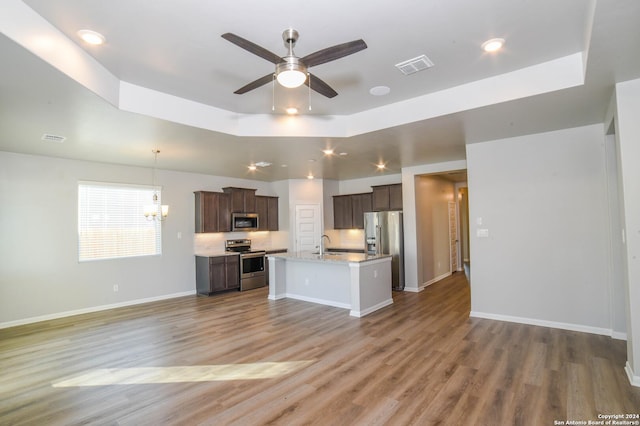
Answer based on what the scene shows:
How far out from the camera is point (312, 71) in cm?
325

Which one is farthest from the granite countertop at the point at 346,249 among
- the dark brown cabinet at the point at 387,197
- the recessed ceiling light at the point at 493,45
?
the recessed ceiling light at the point at 493,45

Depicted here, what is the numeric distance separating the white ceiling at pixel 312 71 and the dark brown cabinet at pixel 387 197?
234 cm

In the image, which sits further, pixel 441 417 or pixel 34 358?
pixel 34 358

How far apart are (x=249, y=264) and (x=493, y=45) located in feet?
20.8

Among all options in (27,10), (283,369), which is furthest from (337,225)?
(27,10)

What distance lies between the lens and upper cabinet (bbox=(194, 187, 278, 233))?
7.19 m

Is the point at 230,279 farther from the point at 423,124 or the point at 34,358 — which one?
the point at 423,124

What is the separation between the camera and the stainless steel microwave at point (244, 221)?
7680 mm

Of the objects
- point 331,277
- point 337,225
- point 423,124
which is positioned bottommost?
point 331,277

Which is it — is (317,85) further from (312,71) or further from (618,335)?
(618,335)

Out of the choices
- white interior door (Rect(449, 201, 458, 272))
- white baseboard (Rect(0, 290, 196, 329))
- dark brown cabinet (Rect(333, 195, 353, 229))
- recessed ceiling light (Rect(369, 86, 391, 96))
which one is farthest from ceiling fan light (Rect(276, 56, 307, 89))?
white interior door (Rect(449, 201, 458, 272))

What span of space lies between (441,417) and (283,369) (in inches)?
61.8

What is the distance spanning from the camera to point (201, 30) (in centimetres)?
251

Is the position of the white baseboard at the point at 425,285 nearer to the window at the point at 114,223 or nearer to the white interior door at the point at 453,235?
the white interior door at the point at 453,235
